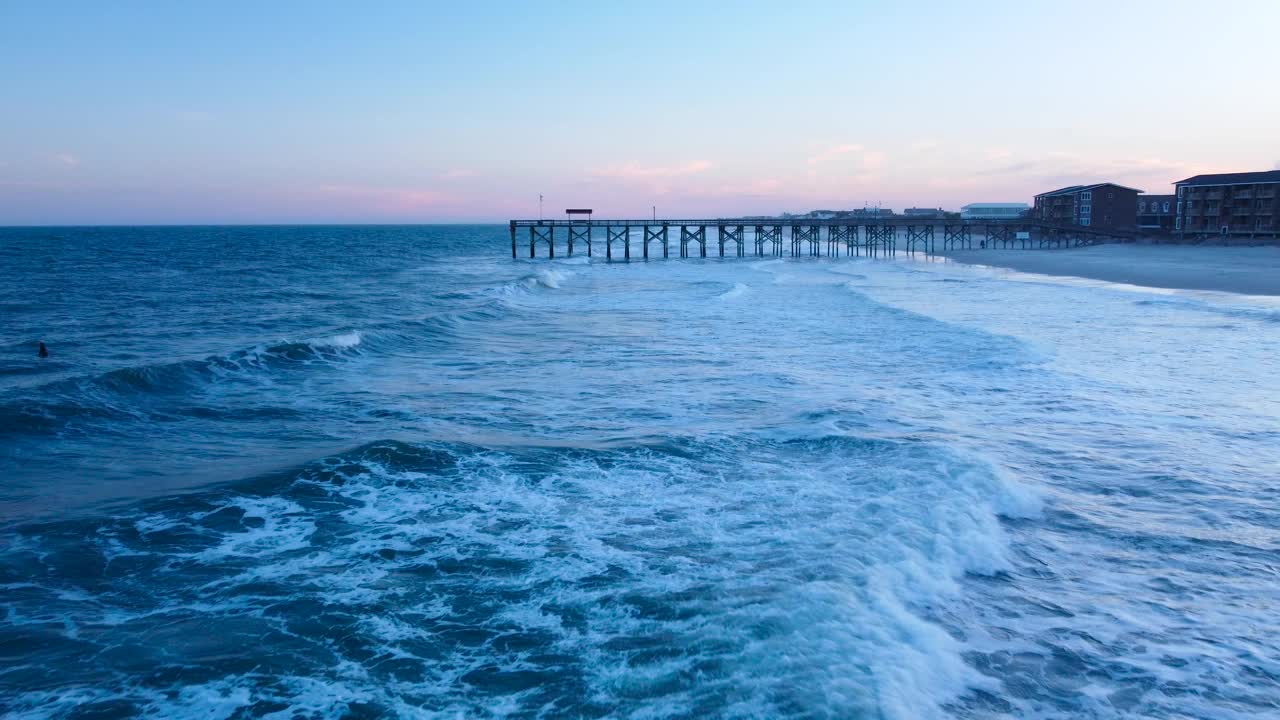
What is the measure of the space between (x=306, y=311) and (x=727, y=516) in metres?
Result: 23.4

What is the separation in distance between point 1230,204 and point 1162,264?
23.7m

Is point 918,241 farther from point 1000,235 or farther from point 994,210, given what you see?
point 994,210

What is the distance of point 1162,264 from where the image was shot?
4506 cm

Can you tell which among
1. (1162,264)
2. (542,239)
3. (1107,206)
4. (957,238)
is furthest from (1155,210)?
(542,239)

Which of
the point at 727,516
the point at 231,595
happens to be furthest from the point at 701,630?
the point at 231,595

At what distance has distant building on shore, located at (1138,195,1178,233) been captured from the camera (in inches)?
3123

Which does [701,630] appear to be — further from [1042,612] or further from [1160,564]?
[1160,564]

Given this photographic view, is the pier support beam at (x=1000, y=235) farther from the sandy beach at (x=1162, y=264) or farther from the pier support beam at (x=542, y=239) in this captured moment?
the pier support beam at (x=542, y=239)

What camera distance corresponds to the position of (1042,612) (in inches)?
239

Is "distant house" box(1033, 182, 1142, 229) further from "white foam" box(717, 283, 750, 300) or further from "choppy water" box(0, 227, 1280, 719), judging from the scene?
"choppy water" box(0, 227, 1280, 719)

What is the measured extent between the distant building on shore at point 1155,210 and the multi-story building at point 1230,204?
15.1 metres

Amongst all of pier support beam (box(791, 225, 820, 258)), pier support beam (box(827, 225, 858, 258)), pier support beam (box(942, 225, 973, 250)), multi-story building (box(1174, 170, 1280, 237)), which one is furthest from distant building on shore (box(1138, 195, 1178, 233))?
pier support beam (box(791, 225, 820, 258))

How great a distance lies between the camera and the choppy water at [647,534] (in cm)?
531

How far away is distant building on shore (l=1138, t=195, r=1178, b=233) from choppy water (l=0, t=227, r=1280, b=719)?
241 ft
